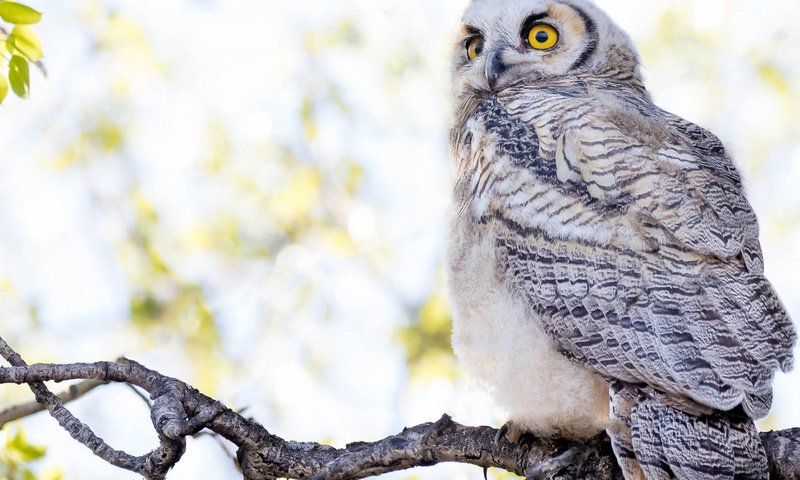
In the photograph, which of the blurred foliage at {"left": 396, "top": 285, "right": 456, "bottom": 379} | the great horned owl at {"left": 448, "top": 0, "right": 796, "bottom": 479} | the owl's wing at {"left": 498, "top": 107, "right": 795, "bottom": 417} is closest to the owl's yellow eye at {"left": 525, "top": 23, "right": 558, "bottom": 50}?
the great horned owl at {"left": 448, "top": 0, "right": 796, "bottom": 479}

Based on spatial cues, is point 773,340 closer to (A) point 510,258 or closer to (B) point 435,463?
(A) point 510,258

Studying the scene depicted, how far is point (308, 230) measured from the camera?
8.16 meters

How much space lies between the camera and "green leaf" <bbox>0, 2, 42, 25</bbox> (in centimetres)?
236

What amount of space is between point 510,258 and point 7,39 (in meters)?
1.57

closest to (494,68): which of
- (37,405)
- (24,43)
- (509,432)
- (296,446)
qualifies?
(509,432)

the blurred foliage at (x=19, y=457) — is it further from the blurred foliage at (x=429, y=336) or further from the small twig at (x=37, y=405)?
the blurred foliage at (x=429, y=336)

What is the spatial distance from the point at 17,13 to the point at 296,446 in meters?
1.50

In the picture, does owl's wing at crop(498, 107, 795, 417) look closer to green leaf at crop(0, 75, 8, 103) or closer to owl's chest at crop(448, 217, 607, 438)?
owl's chest at crop(448, 217, 607, 438)

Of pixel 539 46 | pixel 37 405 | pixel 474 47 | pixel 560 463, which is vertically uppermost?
pixel 474 47

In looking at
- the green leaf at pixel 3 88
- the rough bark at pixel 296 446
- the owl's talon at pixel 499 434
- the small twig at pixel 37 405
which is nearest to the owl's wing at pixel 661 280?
the rough bark at pixel 296 446

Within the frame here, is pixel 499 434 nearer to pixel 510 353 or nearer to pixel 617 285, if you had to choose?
pixel 510 353

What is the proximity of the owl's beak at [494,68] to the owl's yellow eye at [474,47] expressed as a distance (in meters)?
0.30

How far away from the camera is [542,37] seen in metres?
4.01

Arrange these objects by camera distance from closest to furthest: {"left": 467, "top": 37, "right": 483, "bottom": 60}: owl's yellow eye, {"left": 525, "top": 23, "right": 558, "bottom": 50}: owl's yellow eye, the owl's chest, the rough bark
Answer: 1. the rough bark
2. the owl's chest
3. {"left": 525, "top": 23, "right": 558, "bottom": 50}: owl's yellow eye
4. {"left": 467, "top": 37, "right": 483, "bottom": 60}: owl's yellow eye
